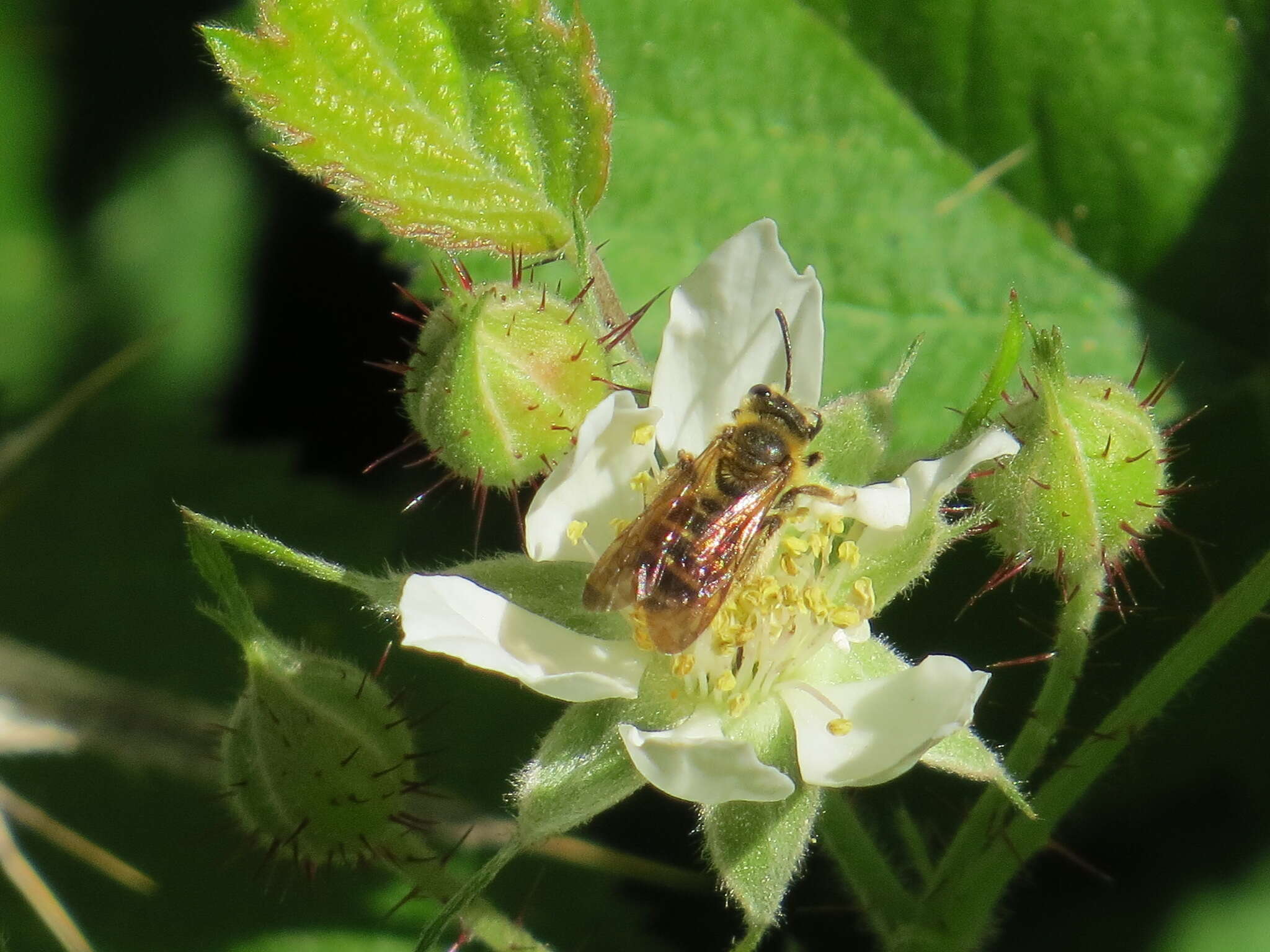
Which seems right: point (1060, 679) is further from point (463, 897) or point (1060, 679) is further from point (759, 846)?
point (463, 897)

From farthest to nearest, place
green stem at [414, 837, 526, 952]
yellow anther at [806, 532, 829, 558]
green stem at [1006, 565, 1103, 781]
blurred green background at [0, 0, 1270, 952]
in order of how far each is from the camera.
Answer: blurred green background at [0, 0, 1270, 952] → yellow anther at [806, 532, 829, 558] → green stem at [1006, 565, 1103, 781] → green stem at [414, 837, 526, 952]


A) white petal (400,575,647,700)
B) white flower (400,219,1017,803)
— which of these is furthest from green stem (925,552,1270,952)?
white petal (400,575,647,700)

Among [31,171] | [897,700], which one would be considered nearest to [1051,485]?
[897,700]

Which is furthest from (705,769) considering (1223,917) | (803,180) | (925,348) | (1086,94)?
(1086,94)

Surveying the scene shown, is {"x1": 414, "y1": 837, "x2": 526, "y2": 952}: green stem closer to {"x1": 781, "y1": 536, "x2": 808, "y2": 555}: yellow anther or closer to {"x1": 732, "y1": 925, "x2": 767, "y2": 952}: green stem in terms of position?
{"x1": 732, "y1": 925, "x2": 767, "y2": 952}: green stem

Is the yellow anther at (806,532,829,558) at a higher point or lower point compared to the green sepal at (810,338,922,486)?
lower

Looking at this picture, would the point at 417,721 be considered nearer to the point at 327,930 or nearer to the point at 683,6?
the point at 327,930
